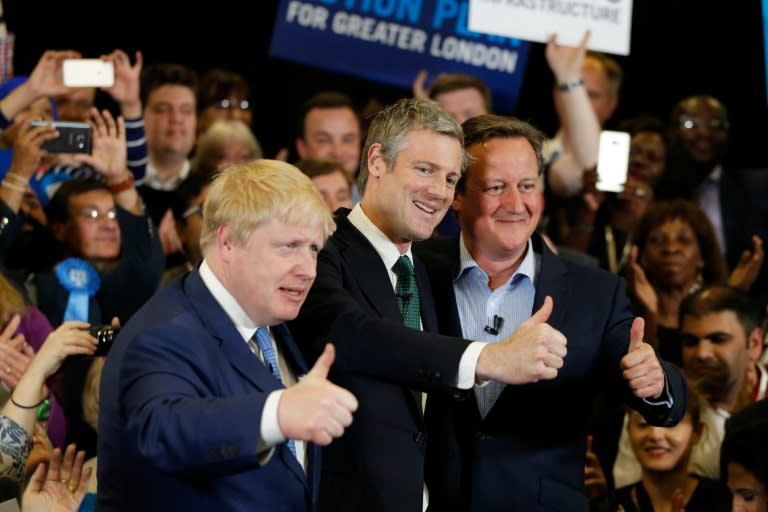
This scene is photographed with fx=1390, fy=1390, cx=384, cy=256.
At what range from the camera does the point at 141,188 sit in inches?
212

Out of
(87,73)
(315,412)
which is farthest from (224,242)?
(87,73)

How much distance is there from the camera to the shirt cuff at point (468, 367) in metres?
2.68

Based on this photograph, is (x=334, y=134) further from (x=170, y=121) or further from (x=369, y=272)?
(x=369, y=272)

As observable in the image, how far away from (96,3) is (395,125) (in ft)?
14.9

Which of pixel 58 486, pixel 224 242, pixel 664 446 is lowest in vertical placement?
pixel 58 486

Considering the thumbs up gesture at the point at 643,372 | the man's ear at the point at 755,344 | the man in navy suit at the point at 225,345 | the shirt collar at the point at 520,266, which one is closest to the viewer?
the man in navy suit at the point at 225,345

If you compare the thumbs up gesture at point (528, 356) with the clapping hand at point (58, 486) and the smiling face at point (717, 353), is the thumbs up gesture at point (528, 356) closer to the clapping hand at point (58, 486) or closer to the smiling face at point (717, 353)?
the clapping hand at point (58, 486)

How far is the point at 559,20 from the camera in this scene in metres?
5.33

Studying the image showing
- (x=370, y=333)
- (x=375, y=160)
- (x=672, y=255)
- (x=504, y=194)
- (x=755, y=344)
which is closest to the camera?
(x=370, y=333)

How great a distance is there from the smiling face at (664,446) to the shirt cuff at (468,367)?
1.58m

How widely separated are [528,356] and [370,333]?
385 millimetres

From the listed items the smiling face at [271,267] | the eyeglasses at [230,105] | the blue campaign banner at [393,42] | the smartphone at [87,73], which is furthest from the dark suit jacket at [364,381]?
the eyeglasses at [230,105]

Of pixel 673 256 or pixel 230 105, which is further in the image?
pixel 230 105

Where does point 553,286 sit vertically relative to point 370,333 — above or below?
above
